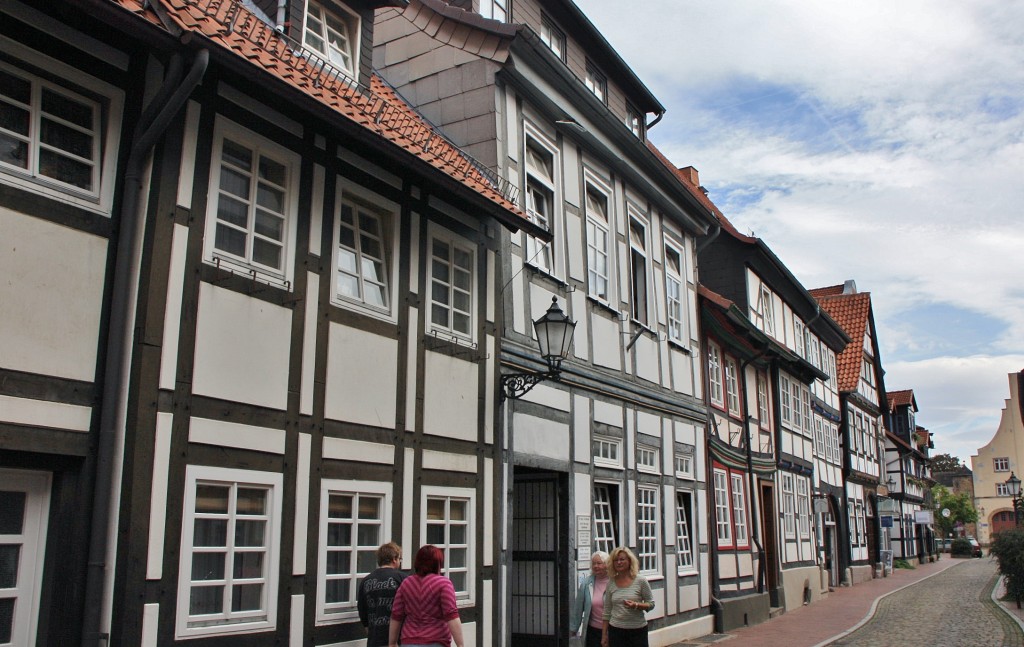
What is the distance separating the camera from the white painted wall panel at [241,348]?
6.96m

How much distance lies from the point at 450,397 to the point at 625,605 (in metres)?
2.81

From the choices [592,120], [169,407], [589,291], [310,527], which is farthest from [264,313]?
[592,120]

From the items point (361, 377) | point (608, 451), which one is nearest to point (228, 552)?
point (361, 377)

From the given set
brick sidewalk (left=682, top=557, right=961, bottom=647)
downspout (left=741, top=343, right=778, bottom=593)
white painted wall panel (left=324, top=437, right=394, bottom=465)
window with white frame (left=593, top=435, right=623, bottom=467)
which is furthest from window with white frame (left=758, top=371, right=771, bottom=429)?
white painted wall panel (left=324, top=437, right=394, bottom=465)

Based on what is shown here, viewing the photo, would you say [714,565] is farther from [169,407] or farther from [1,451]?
[1,451]

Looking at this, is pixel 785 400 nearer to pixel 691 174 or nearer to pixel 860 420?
pixel 691 174

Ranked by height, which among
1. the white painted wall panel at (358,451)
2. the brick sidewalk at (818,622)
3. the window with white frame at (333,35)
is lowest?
the brick sidewalk at (818,622)

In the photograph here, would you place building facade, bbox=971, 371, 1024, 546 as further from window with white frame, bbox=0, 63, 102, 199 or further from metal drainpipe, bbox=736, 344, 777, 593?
window with white frame, bbox=0, 63, 102, 199

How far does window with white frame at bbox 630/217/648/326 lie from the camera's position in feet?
50.9

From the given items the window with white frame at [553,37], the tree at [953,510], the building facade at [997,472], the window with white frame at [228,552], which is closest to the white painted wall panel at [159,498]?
the window with white frame at [228,552]

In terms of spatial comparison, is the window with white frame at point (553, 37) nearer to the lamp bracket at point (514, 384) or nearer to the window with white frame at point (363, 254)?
the lamp bracket at point (514, 384)

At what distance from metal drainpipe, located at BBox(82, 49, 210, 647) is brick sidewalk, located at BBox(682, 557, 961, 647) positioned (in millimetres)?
11452

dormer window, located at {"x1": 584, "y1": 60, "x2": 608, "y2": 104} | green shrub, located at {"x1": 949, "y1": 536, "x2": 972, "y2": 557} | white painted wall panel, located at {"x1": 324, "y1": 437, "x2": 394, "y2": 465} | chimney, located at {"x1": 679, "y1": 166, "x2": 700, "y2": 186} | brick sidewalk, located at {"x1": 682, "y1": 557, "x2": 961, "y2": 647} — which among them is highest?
chimney, located at {"x1": 679, "y1": 166, "x2": 700, "y2": 186}

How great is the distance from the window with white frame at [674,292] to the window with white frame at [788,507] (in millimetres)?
8426
